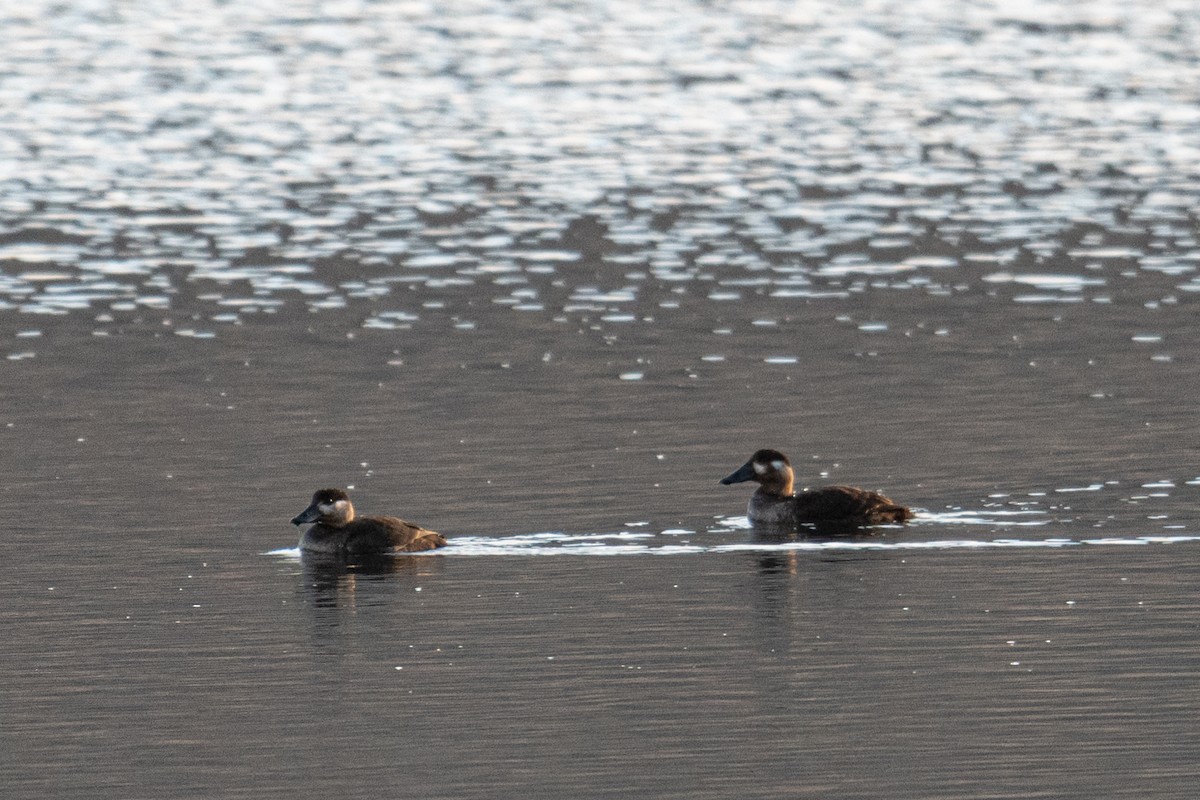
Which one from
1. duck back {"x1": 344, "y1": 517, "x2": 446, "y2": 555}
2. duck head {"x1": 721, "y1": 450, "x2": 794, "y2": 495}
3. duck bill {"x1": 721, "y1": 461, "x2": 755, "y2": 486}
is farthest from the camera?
duck bill {"x1": 721, "y1": 461, "x2": 755, "y2": 486}

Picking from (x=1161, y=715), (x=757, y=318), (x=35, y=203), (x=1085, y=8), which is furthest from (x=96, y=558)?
(x=1085, y=8)

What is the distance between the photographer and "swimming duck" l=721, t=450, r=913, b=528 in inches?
812

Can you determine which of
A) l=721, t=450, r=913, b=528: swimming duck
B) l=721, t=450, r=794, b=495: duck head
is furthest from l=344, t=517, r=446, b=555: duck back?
l=721, t=450, r=794, b=495: duck head

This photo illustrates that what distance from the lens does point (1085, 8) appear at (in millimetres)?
81062

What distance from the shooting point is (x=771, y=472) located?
2152 cm

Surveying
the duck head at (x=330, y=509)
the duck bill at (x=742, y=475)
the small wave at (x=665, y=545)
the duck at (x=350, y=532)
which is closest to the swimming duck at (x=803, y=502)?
the duck bill at (x=742, y=475)

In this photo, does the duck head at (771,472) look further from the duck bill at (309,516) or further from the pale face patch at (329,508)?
the duck bill at (309,516)

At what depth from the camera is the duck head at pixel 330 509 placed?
20234 mm

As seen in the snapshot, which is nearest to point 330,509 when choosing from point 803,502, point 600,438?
point 803,502

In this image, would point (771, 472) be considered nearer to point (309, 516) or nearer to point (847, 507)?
point (847, 507)

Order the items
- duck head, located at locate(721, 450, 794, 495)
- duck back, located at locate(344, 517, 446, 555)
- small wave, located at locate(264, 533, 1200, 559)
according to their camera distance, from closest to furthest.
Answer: small wave, located at locate(264, 533, 1200, 559) → duck back, located at locate(344, 517, 446, 555) → duck head, located at locate(721, 450, 794, 495)

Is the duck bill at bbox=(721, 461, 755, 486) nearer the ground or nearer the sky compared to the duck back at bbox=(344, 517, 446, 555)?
nearer the ground

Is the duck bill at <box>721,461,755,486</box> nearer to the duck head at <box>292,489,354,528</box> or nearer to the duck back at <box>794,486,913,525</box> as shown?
the duck back at <box>794,486,913,525</box>

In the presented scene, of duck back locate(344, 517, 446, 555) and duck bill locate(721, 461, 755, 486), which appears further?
duck bill locate(721, 461, 755, 486)
